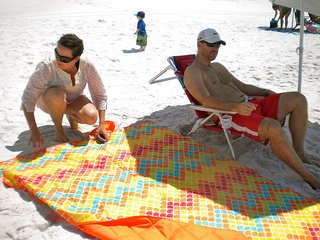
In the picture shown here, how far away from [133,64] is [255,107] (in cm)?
379

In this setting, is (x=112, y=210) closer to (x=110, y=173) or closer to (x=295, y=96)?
(x=110, y=173)

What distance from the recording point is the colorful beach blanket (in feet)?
8.57

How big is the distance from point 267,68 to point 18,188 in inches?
205

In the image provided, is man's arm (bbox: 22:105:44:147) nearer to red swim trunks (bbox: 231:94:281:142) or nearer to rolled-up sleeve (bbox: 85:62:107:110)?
rolled-up sleeve (bbox: 85:62:107:110)

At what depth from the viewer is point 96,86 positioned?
12.2 feet

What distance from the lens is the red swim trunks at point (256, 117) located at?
3.23 meters

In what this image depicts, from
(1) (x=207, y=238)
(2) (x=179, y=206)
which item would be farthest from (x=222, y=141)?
(1) (x=207, y=238)

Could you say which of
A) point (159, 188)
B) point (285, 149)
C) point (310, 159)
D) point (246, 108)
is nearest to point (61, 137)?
point (159, 188)

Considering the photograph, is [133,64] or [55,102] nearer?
[55,102]

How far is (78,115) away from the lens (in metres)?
3.71

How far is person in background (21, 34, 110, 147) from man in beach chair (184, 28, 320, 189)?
1.06 m

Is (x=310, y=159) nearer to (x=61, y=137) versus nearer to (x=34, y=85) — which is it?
(x=61, y=137)

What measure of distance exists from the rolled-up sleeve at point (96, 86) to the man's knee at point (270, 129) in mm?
1742

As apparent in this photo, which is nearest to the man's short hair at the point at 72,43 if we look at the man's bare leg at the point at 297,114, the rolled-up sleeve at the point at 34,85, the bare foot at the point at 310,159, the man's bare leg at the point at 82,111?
the rolled-up sleeve at the point at 34,85
